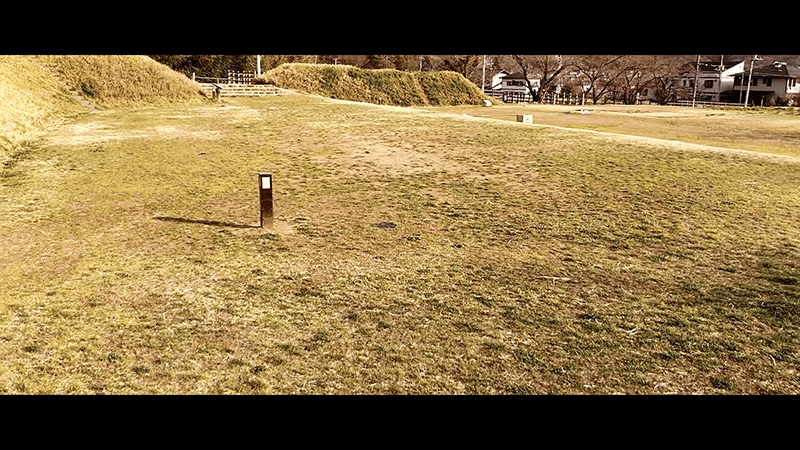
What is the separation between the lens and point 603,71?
76938mm

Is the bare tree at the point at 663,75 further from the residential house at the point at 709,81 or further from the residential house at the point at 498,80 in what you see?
the residential house at the point at 498,80

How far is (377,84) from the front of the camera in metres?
50.8

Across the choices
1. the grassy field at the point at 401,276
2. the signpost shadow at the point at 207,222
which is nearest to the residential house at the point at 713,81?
the grassy field at the point at 401,276

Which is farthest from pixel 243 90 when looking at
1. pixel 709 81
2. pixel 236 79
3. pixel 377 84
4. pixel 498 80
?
pixel 709 81

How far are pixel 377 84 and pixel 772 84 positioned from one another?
56.9 m

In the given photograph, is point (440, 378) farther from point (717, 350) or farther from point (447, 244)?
point (447, 244)

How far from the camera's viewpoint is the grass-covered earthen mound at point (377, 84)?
45719 mm

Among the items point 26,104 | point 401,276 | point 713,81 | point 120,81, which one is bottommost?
point 401,276

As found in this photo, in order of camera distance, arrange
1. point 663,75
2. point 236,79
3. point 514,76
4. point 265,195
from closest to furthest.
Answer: point 265,195
point 236,79
point 663,75
point 514,76

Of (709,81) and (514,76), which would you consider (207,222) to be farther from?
(514,76)

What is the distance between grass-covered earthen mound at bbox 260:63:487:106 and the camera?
4572 cm
